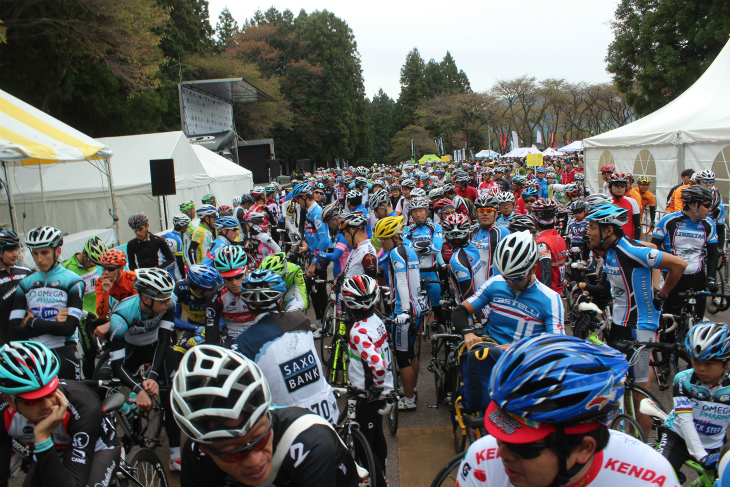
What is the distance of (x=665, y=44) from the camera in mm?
27969

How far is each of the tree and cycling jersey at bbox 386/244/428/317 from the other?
2729cm

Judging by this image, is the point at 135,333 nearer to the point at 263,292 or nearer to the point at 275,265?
the point at 275,265

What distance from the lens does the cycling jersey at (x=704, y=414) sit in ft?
10.5

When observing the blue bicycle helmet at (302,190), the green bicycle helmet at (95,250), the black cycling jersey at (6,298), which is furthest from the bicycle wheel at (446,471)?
the blue bicycle helmet at (302,190)

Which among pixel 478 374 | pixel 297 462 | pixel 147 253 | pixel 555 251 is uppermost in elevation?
pixel 147 253

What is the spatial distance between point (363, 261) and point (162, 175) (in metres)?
9.41

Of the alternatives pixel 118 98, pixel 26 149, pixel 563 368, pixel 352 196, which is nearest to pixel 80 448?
pixel 563 368

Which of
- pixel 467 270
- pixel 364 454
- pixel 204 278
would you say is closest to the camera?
pixel 364 454

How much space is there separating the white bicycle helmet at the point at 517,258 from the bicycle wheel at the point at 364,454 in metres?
1.66

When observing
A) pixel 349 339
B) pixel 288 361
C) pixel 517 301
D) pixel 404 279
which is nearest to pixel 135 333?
pixel 349 339

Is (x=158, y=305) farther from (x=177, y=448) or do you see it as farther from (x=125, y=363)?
(x=177, y=448)

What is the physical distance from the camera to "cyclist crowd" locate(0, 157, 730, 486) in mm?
1561

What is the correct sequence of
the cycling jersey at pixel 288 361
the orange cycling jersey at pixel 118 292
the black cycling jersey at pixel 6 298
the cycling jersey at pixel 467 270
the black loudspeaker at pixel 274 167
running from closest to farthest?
the cycling jersey at pixel 288 361, the black cycling jersey at pixel 6 298, the cycling jersey at pixel 467 270, the orange cycling jersey at pixel 118 292, the black loudspeaker at pixel 274 167

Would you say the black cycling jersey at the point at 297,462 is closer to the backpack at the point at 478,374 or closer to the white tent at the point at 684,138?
the backpack at the point at 478,374
